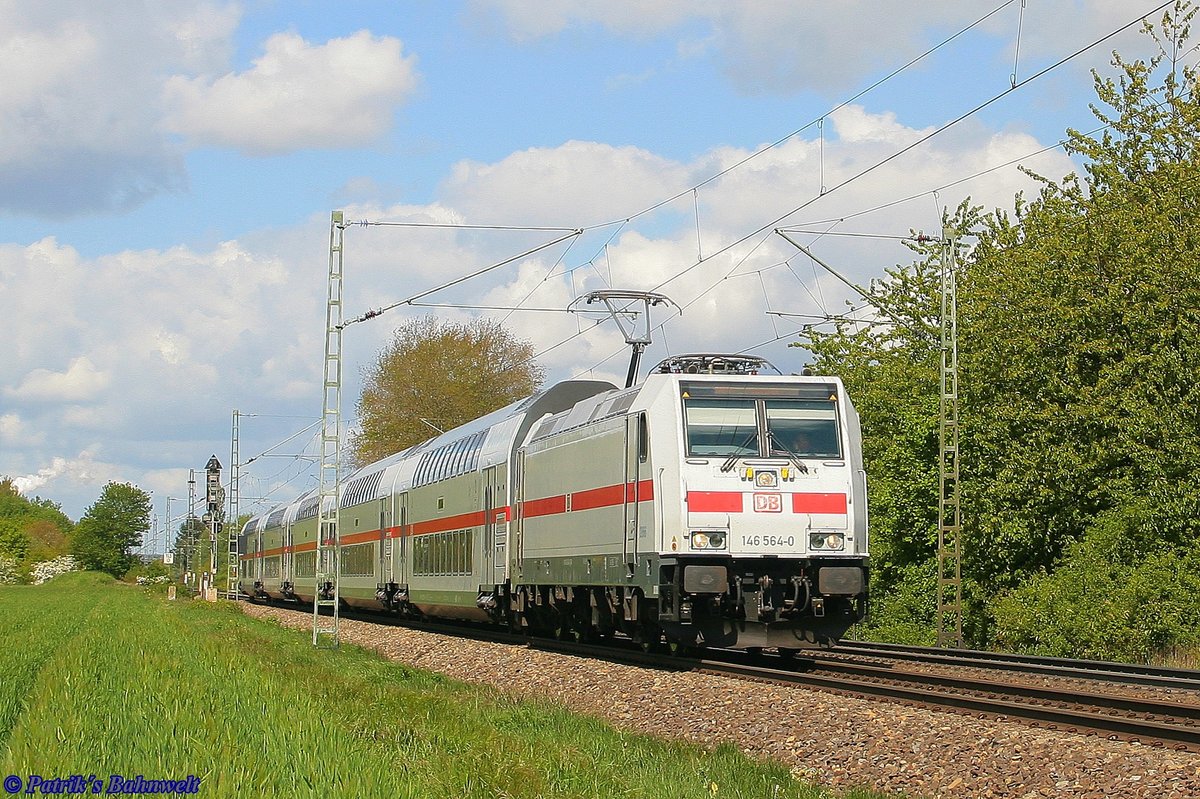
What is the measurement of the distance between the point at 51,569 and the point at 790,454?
131483 millimetres

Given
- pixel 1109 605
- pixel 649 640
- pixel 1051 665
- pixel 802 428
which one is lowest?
pixel 1051 665

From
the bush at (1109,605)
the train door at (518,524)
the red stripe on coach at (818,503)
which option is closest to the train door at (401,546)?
the train door at (518,524)

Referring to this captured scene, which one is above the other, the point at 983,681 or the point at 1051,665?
the point at 983,681

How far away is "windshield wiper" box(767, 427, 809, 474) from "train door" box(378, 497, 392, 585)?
19082mm

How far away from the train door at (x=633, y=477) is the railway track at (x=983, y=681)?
1666 millimetres

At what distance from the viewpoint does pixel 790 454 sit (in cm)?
1958

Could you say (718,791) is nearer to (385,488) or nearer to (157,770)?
(157,770)

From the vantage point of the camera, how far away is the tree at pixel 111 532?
485ft

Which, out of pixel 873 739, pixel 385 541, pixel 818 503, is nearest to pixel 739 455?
pixel 818 503

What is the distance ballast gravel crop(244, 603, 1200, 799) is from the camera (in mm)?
10555

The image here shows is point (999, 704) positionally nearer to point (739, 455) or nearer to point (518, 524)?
point (739, 455)

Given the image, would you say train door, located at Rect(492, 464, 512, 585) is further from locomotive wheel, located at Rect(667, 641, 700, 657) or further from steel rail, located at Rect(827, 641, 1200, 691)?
steel rail, located at Rect(827, 641, 1200, 691)

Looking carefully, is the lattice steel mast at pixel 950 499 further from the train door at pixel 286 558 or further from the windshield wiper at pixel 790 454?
the train door at pixel 286 558

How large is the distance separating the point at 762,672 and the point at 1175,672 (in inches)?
197
